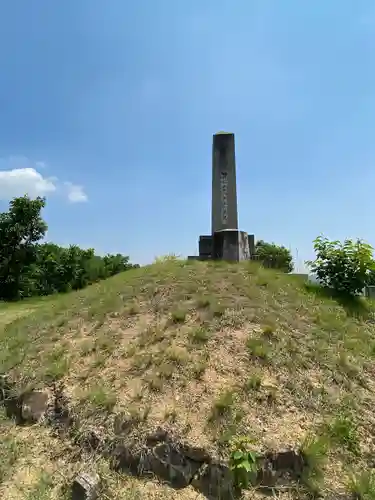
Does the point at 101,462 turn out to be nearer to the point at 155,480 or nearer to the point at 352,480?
the point at 155,480

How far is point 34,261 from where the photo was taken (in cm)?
1839

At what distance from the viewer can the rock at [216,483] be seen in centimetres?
301

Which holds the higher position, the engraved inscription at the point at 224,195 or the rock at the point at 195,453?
the engraved inscription at the point at 224,195

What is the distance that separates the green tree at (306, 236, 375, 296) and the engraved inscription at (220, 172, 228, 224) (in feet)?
9.65

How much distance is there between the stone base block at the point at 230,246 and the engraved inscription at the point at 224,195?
1.72 metres

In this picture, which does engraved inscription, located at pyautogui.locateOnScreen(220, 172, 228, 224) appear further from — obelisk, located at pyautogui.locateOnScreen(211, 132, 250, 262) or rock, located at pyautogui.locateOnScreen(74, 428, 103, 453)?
rock, located at pyautogui.locateOnScreen(74, 428, 103, 453)

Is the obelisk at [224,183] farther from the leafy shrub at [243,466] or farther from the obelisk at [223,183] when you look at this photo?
the leafy shrub at [243,466]

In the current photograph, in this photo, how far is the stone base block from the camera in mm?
7137

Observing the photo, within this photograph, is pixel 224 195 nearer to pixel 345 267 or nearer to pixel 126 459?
pixel 345 267

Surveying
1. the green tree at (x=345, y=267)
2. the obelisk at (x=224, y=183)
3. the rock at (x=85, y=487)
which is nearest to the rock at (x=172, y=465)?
the rock at (x=85, y=487)

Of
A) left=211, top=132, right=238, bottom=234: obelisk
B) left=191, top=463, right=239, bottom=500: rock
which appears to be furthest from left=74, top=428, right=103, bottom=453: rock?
left=211, top=132, right=238, bottom=234: obelisk

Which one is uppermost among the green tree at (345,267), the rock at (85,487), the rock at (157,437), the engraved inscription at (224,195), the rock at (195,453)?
the engraved inscription at (224,195)

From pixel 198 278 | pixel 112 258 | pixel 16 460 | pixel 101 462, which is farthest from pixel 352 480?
pixel 112 258

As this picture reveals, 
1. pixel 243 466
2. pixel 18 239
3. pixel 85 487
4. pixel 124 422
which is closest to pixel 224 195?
pixel 124 422
